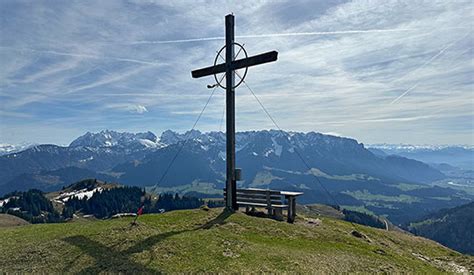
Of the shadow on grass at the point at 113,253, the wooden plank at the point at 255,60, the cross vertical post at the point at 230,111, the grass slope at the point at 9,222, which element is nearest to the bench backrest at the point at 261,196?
the cross vertical post at the point at 230,111

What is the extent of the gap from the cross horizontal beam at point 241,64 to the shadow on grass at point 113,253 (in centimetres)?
1282

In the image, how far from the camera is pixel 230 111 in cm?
2758

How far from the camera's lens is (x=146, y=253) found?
17484mm

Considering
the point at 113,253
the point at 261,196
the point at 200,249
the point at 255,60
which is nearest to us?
the point at 113,253

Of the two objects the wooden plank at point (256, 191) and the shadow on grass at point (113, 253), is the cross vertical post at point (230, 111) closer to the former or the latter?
the wooden plank at point (256, 191)

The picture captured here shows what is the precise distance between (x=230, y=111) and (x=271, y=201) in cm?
804

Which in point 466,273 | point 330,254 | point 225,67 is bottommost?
point 466,273

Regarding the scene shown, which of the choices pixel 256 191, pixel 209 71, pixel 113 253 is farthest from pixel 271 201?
pixel 113 253

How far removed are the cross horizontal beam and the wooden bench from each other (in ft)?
33.1

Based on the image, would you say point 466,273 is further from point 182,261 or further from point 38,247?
point 38,247

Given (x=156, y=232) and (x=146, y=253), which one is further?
(x=156, y=232)

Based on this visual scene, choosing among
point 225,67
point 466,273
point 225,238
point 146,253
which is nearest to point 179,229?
point 225,238

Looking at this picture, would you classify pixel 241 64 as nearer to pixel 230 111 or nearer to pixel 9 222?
pixel 230 111

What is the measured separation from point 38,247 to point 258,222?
13.7 m
